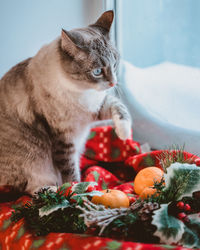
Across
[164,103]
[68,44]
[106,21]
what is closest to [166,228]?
[68,44]

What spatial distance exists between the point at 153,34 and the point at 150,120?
21.0 inches

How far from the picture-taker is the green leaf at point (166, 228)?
663mm

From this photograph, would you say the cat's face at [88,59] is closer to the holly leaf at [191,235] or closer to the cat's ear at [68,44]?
the cat's ear at [68,44]

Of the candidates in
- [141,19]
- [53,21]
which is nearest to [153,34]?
[141,19]

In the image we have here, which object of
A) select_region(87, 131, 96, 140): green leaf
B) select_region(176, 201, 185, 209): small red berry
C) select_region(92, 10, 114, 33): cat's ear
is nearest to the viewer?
select_region(176, 201, 185, 209): small red berry

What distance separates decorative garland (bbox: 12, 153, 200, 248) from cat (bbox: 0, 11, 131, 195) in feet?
1.09

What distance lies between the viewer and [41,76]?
46.1 inches

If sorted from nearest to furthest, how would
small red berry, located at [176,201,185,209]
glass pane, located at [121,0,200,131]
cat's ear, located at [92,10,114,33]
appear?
small red berry, located at [176,201,185,209] → cat's ear, located at [92,10,114,33] → glass pane, located at [121,0,200,131]

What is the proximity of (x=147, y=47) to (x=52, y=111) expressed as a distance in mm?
885

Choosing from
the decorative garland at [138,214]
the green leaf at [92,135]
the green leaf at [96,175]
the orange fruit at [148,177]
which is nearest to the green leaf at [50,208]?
the decorative garland at [138,214]

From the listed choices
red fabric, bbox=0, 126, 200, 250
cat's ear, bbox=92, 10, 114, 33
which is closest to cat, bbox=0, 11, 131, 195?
cat's ear, bbox=92, 10, 114, 33

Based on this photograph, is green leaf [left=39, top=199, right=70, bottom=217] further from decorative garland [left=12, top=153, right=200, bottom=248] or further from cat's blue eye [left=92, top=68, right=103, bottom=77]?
cat's blue eye [left=92, top=68, right=103, bottom=77]

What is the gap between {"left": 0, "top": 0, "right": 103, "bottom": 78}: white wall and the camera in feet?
5.03

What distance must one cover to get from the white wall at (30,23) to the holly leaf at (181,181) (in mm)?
1205
